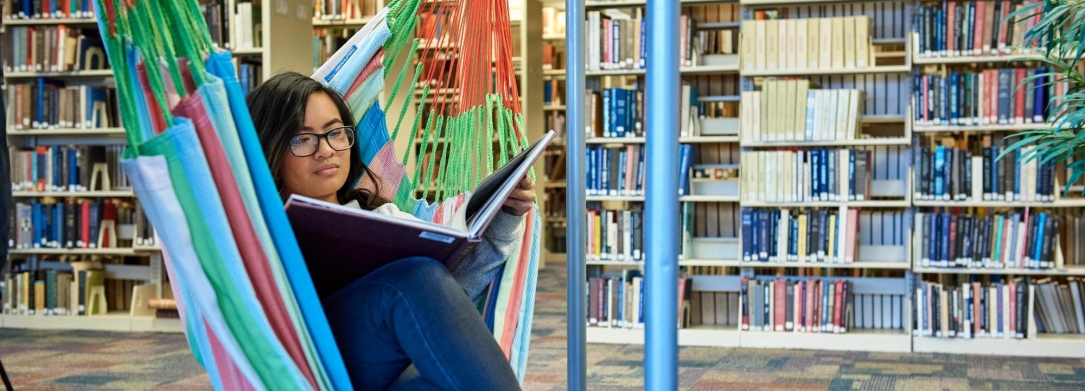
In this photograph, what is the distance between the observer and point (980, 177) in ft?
14.0

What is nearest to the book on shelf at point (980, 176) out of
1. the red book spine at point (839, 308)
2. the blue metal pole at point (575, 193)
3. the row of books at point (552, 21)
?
the red book spine at point (839, 308)

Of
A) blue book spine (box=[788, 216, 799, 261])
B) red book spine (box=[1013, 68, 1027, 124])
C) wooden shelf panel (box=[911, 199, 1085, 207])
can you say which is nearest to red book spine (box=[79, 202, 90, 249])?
blue book spine (box=[788, 216, 799, 261])

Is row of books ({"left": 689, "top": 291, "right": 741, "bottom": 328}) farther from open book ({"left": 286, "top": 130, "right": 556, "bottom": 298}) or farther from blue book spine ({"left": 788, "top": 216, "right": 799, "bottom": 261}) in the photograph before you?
open book ({"left": 286, "top": 130, "right": 556, "bottom": 298})

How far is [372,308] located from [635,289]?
333 centimetres

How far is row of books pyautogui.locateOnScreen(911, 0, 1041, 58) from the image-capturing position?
13.8 ft

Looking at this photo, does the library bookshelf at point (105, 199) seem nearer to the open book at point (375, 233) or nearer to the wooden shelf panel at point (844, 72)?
the wooden shelf panel at point (844, 72)

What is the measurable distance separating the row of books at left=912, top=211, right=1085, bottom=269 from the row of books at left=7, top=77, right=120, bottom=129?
3.65 m

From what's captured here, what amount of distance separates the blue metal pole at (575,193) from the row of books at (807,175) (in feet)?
10.2

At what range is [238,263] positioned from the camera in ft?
4.01

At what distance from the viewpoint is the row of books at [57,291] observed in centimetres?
529

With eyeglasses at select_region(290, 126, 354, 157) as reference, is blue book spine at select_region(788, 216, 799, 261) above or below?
below

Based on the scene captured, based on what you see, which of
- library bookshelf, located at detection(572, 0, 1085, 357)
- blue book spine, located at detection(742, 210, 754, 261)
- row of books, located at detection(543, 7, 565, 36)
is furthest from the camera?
row of books, located at detection(543, 7, 565, 36)

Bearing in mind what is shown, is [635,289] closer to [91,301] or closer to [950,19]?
[950,19]

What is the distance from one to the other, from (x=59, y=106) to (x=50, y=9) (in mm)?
450
